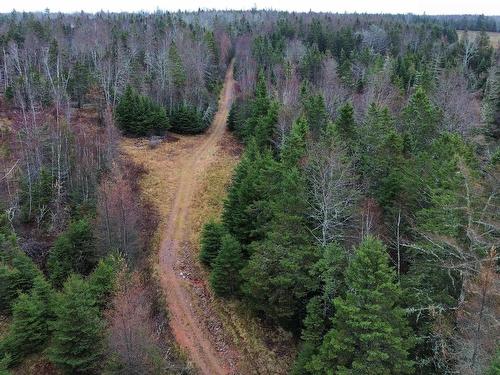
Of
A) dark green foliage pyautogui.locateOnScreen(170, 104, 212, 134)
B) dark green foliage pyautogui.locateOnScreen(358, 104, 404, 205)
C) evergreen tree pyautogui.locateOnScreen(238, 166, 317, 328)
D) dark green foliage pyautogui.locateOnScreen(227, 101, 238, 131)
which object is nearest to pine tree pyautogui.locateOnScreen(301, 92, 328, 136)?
dark green foliage pyautogui.locateOnScreen(358, 104, 404, 205)

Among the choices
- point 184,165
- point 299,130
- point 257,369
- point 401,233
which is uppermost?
point 299,130

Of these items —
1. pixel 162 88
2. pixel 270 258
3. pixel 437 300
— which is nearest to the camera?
pixel 437 300

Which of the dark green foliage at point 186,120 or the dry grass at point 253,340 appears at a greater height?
the dark green foliage at point 186,120

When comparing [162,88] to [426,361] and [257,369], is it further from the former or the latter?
[426,361]

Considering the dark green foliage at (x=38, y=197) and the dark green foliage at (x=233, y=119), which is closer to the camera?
the dark green foliage at (x=38, y=197)

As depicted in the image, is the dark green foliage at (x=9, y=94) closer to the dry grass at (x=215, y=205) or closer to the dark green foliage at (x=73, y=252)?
the dry grass at (x=215, y=205)

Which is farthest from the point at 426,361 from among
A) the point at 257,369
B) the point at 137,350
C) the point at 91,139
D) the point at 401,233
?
the point at 91,139

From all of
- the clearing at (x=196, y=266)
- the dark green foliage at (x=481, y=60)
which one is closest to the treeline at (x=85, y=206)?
the clearing at (x=196, y=266)
